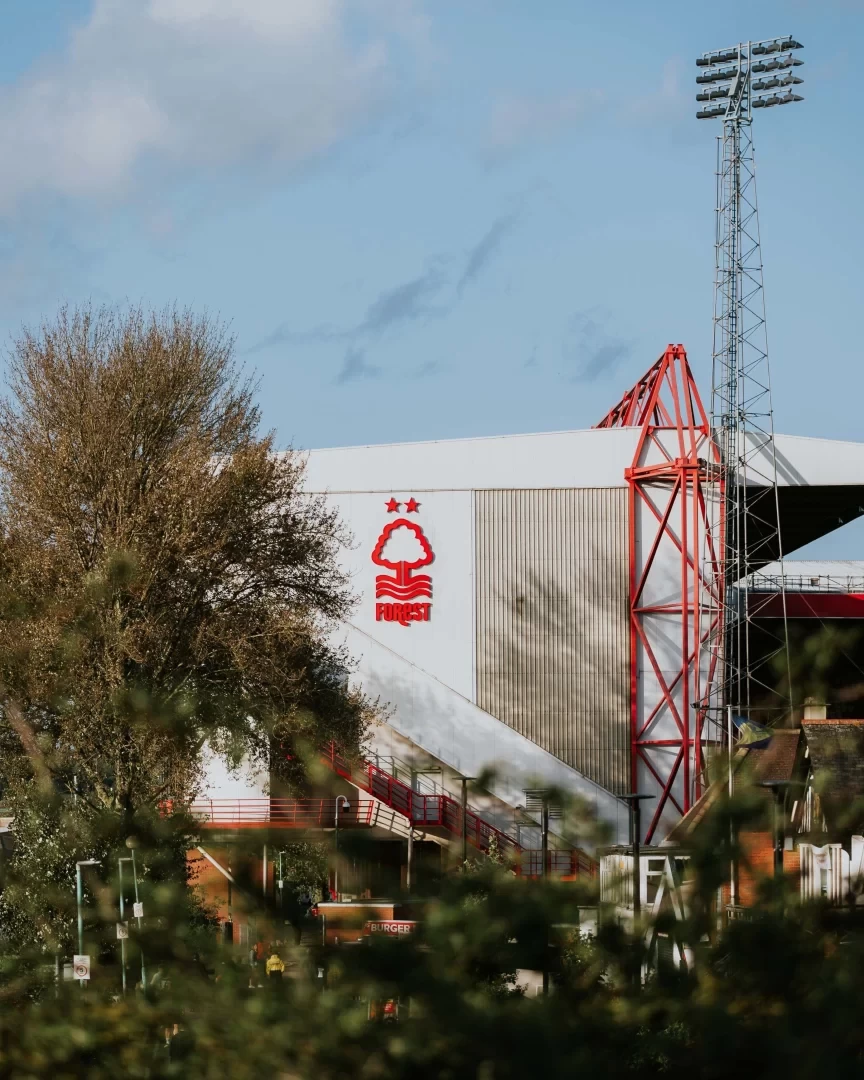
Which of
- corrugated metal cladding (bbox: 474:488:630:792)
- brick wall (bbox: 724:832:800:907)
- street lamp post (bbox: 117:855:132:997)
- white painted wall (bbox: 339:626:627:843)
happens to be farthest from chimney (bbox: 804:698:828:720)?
corrugated metal cladding (bbox: 474:488:630:792)

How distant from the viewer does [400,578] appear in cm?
4072

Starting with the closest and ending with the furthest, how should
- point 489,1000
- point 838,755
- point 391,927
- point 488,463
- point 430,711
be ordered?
point 489,1000 → point 391,927 → point 838,755 → point 430,711 → point 488,463

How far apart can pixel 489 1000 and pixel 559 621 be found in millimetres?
37661

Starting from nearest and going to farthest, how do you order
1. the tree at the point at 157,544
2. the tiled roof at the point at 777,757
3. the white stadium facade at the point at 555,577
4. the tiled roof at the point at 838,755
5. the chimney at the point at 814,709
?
the tiled roof at the point at 838,755 < the tiled roof at the point at 777,757 < the chimney at the point at 814,709 < the tree at the point at 157,544 < the white stadium facade at the point at 555,577

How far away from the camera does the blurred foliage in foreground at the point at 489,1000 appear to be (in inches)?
114

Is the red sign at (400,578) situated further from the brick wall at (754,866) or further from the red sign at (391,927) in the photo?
the red sign at (391,927)

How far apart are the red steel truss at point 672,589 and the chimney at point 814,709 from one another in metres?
34.7

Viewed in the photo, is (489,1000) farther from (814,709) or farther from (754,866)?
(814,709)

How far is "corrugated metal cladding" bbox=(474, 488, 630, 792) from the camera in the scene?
4022 centimetres

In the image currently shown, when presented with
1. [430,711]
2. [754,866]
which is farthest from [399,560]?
[754,866]

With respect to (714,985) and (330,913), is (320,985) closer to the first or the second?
(330,913)

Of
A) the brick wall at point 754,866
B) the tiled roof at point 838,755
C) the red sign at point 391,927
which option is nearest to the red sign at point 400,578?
the tiled roof at point 838,755

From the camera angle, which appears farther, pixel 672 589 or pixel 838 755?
pixel 672 589

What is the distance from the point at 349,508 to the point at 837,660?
122ft
